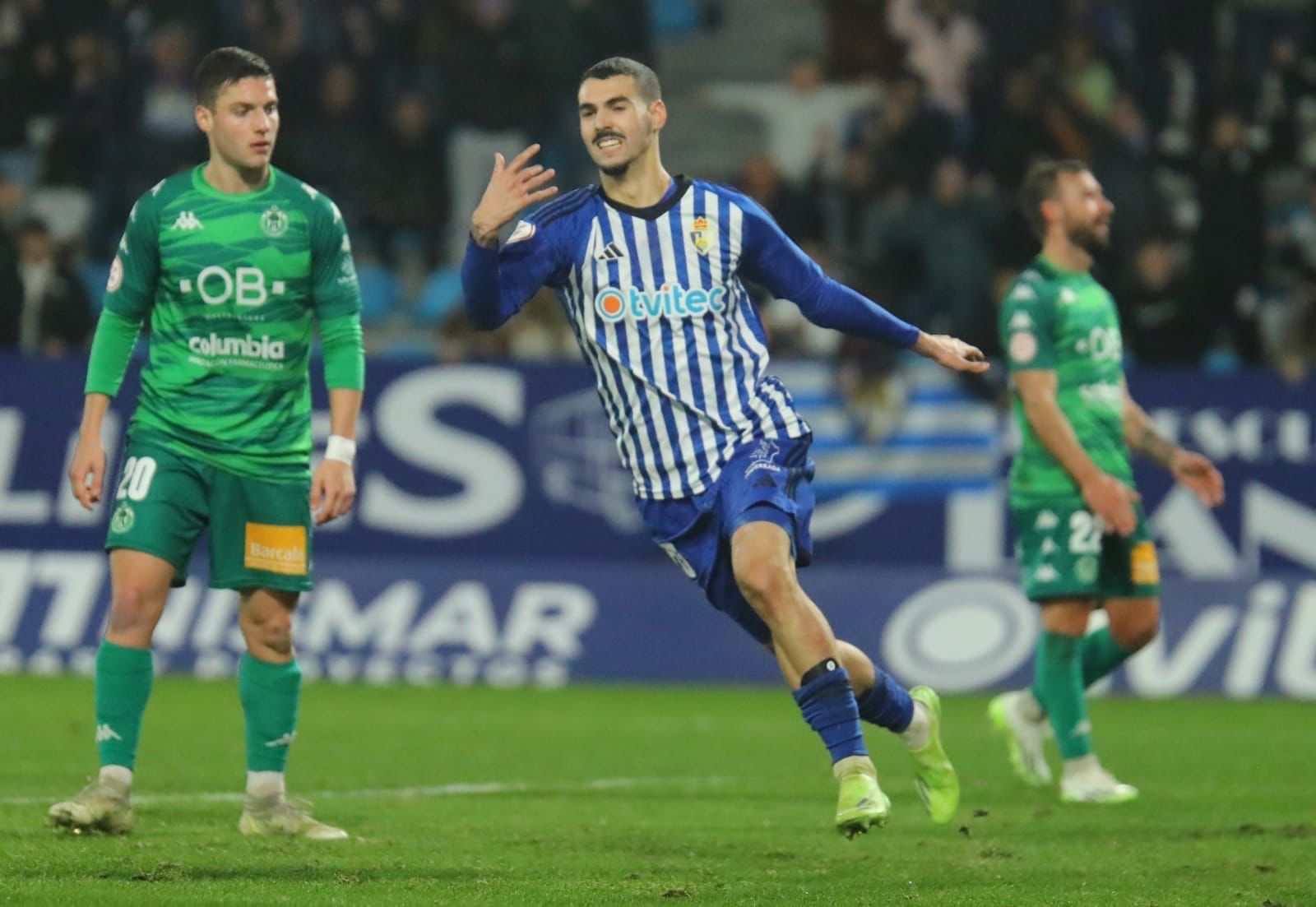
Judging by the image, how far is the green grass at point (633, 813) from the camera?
20.3 feet

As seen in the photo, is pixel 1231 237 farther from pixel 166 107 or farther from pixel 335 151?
pixel 166 107

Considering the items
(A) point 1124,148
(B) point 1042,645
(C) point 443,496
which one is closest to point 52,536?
(C) point 443,496

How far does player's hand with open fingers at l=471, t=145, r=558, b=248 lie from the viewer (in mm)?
6594

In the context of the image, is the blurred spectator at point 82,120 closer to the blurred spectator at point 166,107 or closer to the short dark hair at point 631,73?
the blurred spectator at point 166,107

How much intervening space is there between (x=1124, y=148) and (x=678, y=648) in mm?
6264

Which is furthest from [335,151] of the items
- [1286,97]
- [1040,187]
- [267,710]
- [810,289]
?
[810,289]

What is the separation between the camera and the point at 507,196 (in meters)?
6.62

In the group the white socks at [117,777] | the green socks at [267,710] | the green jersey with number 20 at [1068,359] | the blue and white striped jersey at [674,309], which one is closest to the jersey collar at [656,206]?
the blue and white striped jersey at [674,309]

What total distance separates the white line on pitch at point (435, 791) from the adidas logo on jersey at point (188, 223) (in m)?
2.11

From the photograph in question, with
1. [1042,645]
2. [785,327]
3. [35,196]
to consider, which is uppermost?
[35,196]

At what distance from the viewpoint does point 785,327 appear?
16422 millimetres

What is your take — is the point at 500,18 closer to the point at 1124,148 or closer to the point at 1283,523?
the point at 1124,148

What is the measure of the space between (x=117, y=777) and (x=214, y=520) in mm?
854

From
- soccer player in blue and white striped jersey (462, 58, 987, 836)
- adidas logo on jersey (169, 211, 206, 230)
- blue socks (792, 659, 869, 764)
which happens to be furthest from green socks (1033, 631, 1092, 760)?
adidas logo on jersey (169, 211, 206, 230)
